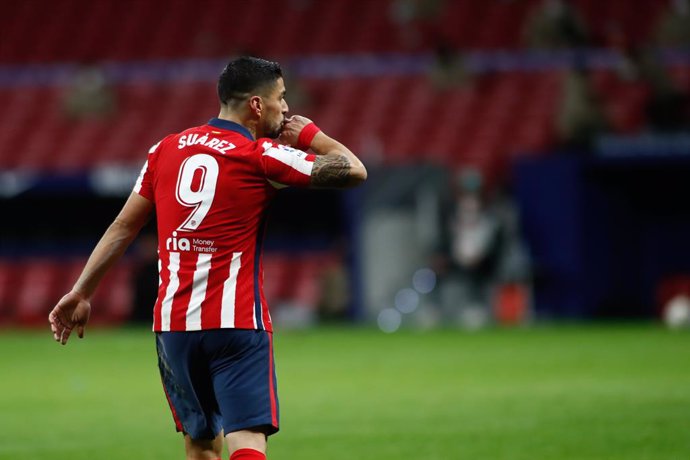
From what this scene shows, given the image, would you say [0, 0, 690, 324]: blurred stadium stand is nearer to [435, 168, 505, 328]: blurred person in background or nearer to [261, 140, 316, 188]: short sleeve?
[435, 168, 505, 328]: blurred person in background

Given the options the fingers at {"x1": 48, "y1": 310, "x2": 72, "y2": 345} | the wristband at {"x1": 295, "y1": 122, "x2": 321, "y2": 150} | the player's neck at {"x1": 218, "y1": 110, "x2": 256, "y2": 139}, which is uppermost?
the player's neck at {"x1": 218, "y1": 110, "x2": 256, "y2": 139}

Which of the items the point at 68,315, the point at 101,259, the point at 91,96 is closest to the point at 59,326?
the point at 68,315

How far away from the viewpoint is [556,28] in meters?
22.6

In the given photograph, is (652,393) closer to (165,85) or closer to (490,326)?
(490,326)

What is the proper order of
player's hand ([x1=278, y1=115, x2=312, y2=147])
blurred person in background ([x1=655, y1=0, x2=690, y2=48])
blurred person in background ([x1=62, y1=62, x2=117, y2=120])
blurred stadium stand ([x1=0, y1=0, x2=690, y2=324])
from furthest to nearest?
blurred person in background ([x1=62, y1=62, x2=117, y2=120])
blurred person in background ([x1=655, y1=0, x2=690, y2=48])
blurred stadium stand ([x1=0, y1=0, x2=690, y2=324])
player's hand ([x1=278, y1=115, x2=312, y2=147])

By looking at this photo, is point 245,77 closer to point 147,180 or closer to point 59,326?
point 147,180

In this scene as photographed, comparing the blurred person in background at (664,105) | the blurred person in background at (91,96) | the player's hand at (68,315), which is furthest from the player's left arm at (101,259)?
the blurred person in background at (91,96)

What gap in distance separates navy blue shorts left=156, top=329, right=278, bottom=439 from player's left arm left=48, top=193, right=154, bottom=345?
1.36 ft

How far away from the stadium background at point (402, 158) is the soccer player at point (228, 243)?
807 centimetres

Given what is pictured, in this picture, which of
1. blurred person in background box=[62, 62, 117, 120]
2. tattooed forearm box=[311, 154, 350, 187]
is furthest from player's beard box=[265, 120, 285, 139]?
blurred person in background box=[62, 62, 117, 120]

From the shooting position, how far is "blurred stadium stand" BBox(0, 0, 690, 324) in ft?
72.0

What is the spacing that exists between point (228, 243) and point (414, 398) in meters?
6.00

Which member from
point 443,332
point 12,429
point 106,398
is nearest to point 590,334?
point 443,332

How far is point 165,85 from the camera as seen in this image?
26156 millimetres
